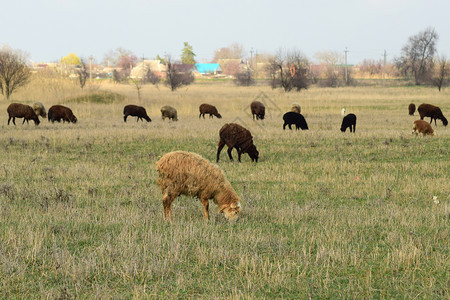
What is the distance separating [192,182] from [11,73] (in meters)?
36.0

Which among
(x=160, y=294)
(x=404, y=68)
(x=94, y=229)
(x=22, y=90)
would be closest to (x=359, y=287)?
(x=160, y=294)

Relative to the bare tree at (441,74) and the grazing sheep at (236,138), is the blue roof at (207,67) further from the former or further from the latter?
the grazing sheep at (236,138)

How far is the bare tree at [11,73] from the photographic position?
126ft

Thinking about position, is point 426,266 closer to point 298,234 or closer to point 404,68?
point 298,234

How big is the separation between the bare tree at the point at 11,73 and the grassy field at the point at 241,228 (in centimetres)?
2441

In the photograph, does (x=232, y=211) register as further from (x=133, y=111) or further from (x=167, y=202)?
(x=133, y=111)

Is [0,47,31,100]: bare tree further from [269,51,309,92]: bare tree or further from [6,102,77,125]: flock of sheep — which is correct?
[269,51,309,92]: bare tree

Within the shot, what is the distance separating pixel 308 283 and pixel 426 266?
1602 millimetres

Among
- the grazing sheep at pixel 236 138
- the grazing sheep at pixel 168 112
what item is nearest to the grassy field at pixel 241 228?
the grazing sheep at pixel 236 138

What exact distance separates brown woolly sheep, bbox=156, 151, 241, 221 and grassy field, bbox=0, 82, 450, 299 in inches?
11.9

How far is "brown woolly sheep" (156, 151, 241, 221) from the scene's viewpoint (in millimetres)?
7574

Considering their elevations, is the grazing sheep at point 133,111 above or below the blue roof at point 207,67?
below

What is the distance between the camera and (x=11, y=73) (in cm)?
3853

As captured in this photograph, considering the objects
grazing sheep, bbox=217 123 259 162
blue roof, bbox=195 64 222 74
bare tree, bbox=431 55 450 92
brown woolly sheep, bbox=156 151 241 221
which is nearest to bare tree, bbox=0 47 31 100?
grazing sheep, bbox=217 123 259 162
